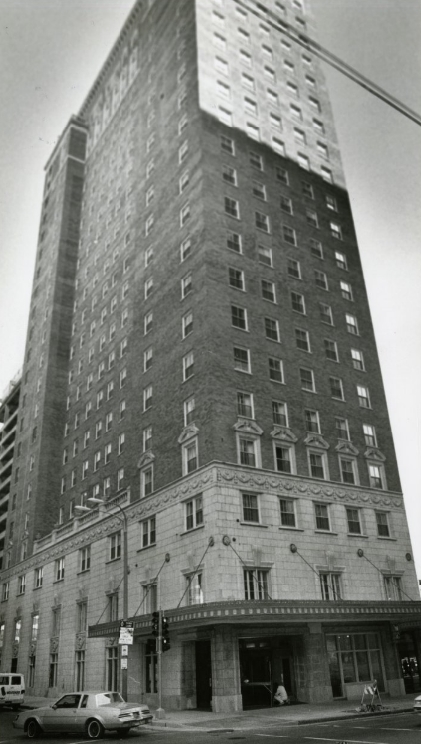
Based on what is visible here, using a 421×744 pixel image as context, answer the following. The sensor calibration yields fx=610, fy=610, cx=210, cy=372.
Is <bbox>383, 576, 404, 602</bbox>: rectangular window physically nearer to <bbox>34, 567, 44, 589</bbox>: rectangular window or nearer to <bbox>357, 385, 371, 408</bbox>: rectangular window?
<bbox>357, 385, 371, 408</bbox>: rectangular window

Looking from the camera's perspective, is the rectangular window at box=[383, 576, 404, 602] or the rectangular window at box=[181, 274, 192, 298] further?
the rectangular window at box=[181, 274, 192, 298]

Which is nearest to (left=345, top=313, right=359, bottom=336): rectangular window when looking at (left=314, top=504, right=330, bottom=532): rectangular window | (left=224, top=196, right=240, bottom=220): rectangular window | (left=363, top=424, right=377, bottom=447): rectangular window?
(left=363, top=424, right=377, bottom=447): rectangular window

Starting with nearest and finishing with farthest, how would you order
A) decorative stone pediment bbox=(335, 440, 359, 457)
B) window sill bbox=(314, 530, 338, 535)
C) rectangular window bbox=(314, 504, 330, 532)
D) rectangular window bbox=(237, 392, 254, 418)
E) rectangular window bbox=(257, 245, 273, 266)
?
window sill bbox=(314, 530, 338, 535)
rectangular window bbox=(237, 392, 254, 418)
rectangular window bbox=(314, 504, 330, 532)
decorative stone pediment bbox=(335, 440, 359, 457)
rectangular window bbox=(257, 245, 273, 266)

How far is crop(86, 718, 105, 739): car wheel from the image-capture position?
822 inches

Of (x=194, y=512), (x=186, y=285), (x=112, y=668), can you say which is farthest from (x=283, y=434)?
(x=112, y=668)

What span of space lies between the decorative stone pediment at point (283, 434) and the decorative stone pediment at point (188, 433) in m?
4.92

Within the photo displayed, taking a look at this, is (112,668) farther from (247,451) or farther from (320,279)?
(320,279)

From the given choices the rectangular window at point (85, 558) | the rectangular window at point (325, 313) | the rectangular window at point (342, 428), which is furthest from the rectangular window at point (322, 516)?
the rectangular window at point (85, 558)

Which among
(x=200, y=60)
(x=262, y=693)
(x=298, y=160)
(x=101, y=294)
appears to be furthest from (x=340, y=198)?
(x=262, y=693)

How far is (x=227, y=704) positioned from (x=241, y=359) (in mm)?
19845

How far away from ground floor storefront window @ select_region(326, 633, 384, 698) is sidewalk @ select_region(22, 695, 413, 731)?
6.94ft

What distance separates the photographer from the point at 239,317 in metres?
41.3

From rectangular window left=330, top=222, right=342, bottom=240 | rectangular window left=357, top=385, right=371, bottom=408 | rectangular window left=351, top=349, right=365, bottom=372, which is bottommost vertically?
rectangular window left=357, top=385, right=371, bottom=408

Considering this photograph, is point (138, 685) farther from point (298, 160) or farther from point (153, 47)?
point (153, 47)
